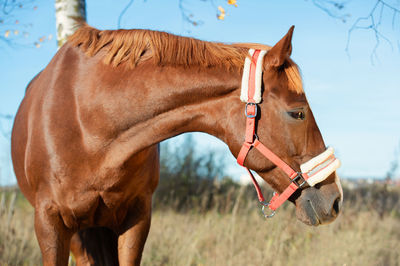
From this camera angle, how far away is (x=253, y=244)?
4.77 m

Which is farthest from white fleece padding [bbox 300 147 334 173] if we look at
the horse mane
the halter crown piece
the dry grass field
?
the dry grass field

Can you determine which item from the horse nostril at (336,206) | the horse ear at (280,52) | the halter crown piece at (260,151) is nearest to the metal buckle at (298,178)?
the halter crown piece at (260,151)

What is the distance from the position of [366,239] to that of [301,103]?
12.9 ft

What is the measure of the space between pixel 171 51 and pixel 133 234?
1.42 metres

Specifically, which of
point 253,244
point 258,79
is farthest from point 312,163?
point 253,244

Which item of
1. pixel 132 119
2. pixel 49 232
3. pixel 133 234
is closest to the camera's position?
pixel 132 119

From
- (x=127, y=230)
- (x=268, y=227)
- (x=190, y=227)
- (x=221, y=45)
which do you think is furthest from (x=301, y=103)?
(x=190, y=227)

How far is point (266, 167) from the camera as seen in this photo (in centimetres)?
219

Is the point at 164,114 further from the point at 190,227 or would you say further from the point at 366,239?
the point at 366,239

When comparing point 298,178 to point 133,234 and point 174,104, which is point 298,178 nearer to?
point 174,104

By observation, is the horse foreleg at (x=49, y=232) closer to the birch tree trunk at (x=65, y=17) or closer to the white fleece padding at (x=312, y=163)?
the white fleece padding at (x=312, y=163)

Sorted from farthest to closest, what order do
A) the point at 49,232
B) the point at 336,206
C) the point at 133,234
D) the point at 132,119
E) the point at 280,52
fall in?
the point at 133,234
the point at 49,232
the point at 132,119
the point at 336,206
the point at 280,52

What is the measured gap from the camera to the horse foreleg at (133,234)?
280 cm

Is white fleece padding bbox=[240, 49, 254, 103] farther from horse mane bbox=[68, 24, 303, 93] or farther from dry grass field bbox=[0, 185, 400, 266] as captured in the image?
dry grass field bbox=[0, 185, 400, 266]
